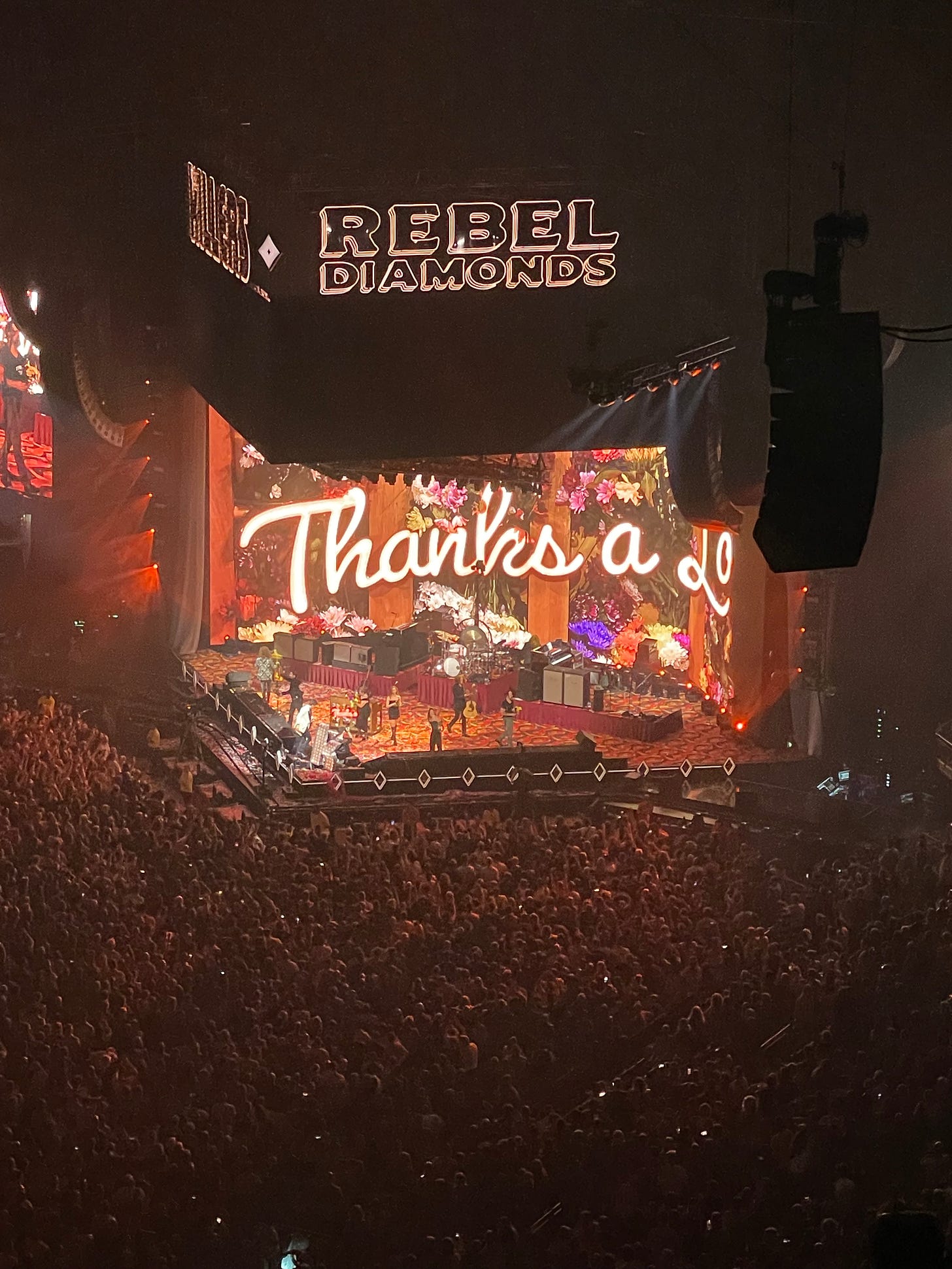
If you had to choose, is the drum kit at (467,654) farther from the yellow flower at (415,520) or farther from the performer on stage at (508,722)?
the yellow flower at (415,520)

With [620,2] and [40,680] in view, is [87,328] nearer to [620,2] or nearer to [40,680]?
[40,680]

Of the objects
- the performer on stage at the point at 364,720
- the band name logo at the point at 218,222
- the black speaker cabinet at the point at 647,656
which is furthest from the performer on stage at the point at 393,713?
the band name logo at the point at 218,222

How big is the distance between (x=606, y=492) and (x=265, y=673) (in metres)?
3.63

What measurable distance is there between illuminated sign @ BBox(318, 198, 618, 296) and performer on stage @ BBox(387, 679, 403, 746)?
3051 mm

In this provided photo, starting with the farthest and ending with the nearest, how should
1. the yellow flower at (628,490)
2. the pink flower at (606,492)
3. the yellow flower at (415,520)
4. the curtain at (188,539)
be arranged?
the pink flower at (606,492)
the yellow flower at (628,490)
the yellow flower at (415,520)
the curtain at (188,539)

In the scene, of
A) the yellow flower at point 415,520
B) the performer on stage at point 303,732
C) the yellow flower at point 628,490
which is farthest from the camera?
the yellow flower at point 628,490

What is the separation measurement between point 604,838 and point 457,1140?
7.11 feet

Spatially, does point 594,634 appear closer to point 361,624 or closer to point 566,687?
point 566,687

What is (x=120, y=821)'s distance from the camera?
248 inches

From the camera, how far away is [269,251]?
7.34 metres

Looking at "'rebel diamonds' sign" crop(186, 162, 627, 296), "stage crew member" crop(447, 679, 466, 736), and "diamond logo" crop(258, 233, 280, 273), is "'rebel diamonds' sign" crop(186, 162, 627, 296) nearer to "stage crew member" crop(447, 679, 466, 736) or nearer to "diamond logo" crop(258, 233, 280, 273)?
"diamond logo" crop(258, 233, 280, 273)

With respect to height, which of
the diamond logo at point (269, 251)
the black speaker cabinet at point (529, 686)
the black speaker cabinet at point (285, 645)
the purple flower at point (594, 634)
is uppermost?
the diamond logo at point (269, 251)

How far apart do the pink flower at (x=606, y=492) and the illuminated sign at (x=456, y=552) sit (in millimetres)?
661

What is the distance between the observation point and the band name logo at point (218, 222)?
7191 millimetres
